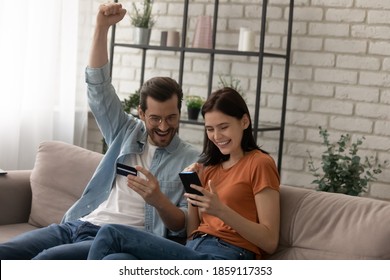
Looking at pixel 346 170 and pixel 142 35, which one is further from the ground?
pixel 142 35

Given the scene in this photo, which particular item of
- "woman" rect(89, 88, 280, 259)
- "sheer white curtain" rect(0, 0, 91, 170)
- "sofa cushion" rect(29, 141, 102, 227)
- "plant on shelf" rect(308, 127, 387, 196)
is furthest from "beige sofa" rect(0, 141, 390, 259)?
"plant on shelf" rect(308, 127, 387, 196)

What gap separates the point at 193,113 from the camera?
481cm

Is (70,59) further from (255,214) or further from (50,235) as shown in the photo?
(255,214)

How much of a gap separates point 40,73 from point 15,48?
0.90 feet

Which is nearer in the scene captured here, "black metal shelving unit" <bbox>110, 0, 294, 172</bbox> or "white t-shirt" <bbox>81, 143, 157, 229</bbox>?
"white t-shirt" <bbox>81, 143, 157, 229</bbox>

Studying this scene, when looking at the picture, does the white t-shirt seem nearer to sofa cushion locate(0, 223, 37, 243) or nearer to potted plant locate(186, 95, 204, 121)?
sofa cushion locate(0, 223, 37, 243)

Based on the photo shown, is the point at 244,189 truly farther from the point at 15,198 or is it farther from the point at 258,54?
the point at 258,54

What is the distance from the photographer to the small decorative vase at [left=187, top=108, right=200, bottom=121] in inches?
189

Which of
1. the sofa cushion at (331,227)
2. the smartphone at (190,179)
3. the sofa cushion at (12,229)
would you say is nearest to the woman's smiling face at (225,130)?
the smartphone at (190,179)

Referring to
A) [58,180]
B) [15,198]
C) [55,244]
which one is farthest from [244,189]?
[15,198]

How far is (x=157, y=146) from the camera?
338cm

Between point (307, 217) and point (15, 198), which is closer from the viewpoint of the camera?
point (307, 217)

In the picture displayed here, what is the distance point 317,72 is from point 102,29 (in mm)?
1690

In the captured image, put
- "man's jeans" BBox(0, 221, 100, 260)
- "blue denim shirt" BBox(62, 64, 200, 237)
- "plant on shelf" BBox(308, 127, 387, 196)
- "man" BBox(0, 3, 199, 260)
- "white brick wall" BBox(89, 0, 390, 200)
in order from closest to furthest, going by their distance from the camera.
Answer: "man's jeans" BBox(0, 221, 100, 260) < "man" BBox(0, 3, 199, 260) < "blue denim shirt" BBox(62, 64, 200, 237) < "plant on shelf" BBox(308, 127, 387, 196) < "white brick wall" BBox(89, 0, 390, 200)
